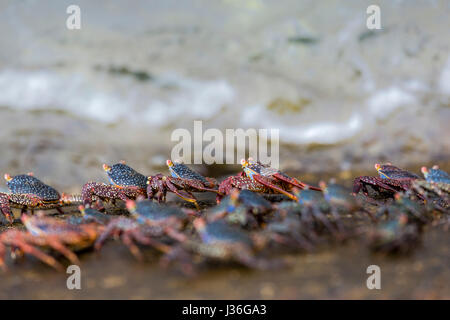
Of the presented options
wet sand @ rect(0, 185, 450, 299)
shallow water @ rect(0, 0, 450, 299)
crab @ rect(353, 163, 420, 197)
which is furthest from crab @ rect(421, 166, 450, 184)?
shallow water @ rect(0, 0, 450, 299)

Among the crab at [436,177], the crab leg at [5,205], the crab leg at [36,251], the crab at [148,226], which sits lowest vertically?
the crab leg at [36,251]

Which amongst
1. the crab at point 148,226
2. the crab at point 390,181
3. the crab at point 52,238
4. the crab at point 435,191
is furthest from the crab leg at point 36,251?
the crab at point 435,191

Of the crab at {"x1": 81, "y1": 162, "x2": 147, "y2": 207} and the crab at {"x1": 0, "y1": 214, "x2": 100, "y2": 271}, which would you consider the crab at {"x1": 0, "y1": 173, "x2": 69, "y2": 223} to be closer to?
the crab at {"x1": 81, "y1": 162, "x2": 147, "y2": 207}

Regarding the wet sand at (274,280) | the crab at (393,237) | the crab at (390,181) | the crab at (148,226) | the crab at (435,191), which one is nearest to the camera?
the wet sand at (274,280)

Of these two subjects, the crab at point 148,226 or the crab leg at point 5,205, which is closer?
the crab at point 148,226

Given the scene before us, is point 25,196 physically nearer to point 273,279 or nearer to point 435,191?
point 273,279

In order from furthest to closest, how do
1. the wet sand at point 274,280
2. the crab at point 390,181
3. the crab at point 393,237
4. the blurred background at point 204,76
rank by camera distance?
the blurred background at point 204,76
the crab at point 390,181
the crab at point 393,237
the wet sand at point 274,280

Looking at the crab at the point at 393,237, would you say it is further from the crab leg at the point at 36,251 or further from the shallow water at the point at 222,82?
the shallow water at the point at 222,82
